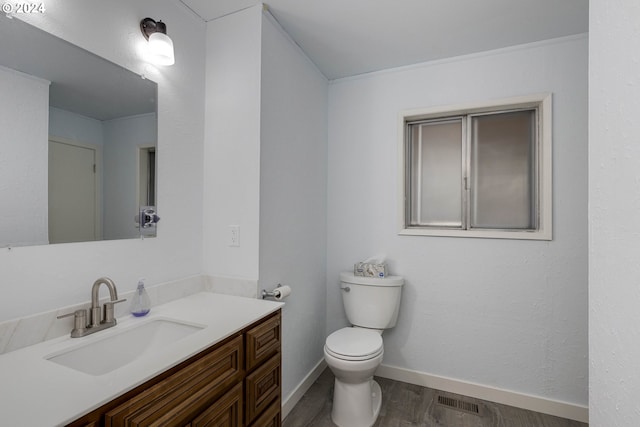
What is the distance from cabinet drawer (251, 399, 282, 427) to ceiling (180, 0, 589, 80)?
2058mm

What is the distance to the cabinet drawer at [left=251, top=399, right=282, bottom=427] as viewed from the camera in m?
1.31

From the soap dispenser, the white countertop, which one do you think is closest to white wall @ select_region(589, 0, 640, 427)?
the white countertop

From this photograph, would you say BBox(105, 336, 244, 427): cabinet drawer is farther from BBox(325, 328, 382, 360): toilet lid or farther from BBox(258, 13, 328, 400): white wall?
BBox(325, 328, 382, 360): toilet lid

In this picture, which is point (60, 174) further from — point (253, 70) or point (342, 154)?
point (342, 154)

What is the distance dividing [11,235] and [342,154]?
199cm

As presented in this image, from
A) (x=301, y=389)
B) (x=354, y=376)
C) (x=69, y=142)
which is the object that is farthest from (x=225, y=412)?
(x=69, y=142)

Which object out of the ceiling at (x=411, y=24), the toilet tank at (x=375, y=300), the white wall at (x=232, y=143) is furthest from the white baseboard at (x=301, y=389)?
the ceiling at (x=411, y=24)

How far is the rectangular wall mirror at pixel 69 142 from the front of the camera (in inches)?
39.7

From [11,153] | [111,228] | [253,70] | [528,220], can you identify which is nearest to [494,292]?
[528,220]

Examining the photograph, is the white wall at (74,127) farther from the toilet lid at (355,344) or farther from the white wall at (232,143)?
the toilet lid at (355,344)

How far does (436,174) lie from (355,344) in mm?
1391

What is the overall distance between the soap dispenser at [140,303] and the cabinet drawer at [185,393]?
46cm

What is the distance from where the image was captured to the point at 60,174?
115 cm

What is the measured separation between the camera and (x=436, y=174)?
2.32 m
